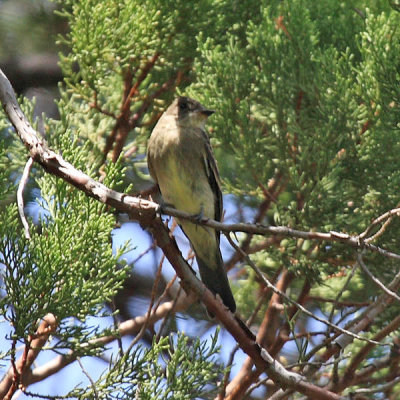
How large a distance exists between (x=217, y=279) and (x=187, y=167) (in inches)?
25.0

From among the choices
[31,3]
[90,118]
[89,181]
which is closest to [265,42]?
[90,118]

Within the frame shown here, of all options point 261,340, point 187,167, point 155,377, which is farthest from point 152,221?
point 187,167

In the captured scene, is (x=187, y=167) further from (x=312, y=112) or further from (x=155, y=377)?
(x=155, y=377)

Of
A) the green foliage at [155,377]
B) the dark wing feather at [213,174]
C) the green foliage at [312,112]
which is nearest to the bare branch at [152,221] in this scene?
the green foliage at [155,377]

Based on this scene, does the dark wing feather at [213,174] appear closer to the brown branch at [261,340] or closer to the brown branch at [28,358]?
the brown branch at [261,340]

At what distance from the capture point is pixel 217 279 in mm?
4184

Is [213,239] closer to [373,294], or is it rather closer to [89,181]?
[373,294]

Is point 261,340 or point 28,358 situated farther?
point 261,340

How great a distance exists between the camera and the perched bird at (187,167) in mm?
4156

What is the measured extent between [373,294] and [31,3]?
3115mm

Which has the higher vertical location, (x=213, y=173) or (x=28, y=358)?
(x=213, y=173)

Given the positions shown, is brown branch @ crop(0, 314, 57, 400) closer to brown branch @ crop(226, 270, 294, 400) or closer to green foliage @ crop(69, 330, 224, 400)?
green foliage @ crop(69, 330, 224, 400)

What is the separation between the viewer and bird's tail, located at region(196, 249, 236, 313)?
4.06 m

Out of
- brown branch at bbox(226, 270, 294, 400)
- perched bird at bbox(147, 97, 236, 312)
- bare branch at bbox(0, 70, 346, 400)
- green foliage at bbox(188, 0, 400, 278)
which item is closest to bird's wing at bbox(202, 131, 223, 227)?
perched bird at bbox(147, 97, 236, 312)
